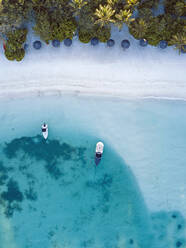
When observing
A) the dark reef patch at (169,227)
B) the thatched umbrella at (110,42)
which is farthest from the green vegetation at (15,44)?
the dark reef patch at (169,227)

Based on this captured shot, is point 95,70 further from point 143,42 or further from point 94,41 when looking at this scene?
point 143,42

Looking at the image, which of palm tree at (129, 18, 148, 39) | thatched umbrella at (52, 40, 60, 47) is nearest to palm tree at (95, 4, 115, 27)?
palm tree at (129, 18, 148, 39)

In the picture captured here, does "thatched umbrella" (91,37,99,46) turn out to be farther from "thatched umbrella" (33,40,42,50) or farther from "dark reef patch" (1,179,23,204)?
"dark reef patch" (1,179,23,204)

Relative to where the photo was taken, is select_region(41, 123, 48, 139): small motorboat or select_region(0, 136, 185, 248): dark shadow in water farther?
select_region(0, 136, 185, 248): dark shadow in water

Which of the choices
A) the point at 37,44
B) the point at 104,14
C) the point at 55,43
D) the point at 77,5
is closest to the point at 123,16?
the point at 104,14

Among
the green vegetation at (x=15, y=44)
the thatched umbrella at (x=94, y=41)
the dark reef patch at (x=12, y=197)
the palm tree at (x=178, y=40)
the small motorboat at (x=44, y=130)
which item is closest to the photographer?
the palm tree at (x=178, y=40)

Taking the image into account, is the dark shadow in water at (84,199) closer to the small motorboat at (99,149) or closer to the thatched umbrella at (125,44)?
the small motorboat at (99,149)

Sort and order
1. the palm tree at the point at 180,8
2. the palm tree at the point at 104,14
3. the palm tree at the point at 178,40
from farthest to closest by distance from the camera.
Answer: the palm tree at the point at 178,40 < the palm tree at the point at 180,8 < the palm tree at the point at 104,14
